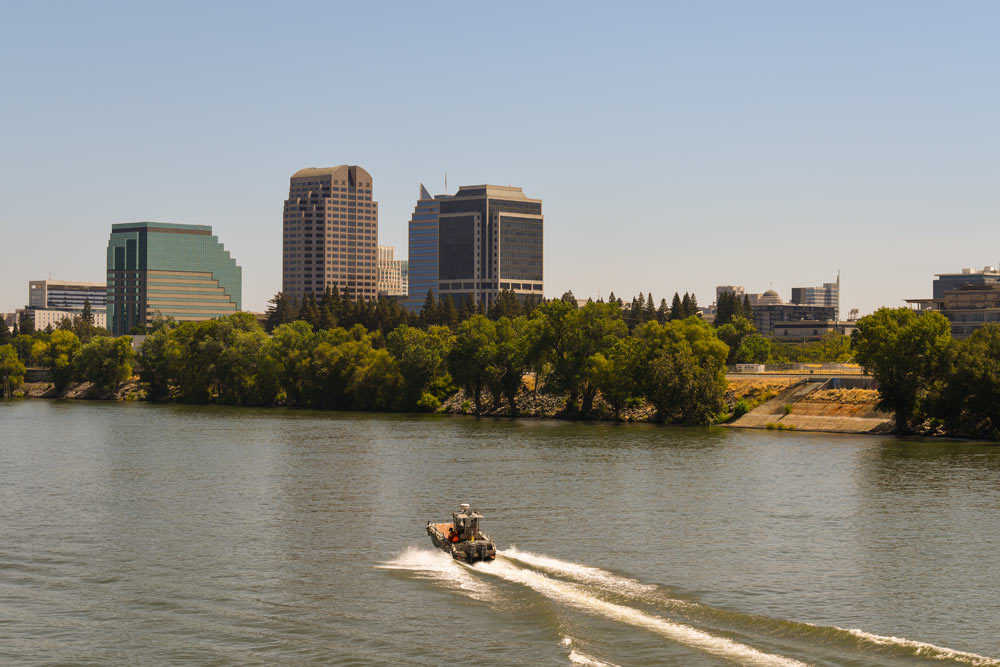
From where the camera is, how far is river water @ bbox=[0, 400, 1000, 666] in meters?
43.6

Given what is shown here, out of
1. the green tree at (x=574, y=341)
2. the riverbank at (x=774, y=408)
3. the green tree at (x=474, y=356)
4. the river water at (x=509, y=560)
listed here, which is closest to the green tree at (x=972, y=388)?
the riverbank at (x=774, y=408)

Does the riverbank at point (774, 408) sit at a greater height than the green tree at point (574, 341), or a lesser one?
lesser

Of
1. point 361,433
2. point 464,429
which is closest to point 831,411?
point 464,429

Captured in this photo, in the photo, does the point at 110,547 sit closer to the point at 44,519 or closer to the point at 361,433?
the point at 44,519

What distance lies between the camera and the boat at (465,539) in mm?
58250

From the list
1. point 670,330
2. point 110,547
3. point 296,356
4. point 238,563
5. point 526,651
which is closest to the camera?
point 526,651

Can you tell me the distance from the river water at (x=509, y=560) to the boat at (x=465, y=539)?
88 cm

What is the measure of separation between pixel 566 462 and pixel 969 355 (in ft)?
168

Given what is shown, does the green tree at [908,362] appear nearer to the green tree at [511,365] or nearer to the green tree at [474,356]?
the green tree at [511,365]

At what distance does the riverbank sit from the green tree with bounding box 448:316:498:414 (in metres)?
3.42

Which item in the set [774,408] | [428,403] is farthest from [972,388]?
[428,403]

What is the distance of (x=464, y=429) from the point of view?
144 m

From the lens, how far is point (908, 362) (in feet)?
427

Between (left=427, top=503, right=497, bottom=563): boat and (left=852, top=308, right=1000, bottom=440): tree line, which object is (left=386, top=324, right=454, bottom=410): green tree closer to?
(left=852, top=308, right=1000, bottom=440): tree line
